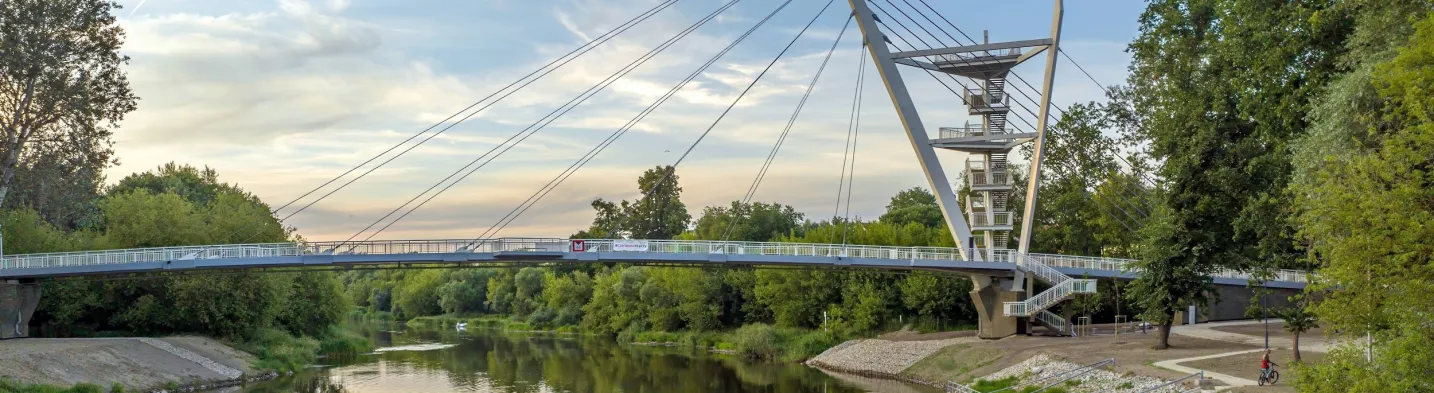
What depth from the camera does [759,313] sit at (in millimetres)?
76875

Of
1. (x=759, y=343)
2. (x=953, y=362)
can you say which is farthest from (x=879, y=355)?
(x=759, y=343)

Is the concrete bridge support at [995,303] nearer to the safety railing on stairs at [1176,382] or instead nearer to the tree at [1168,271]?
the tree at [1168,271]

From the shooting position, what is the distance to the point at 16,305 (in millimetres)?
51250

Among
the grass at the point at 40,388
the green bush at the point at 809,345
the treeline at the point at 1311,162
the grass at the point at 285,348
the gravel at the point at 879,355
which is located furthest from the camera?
the green bush at the point at 809,345

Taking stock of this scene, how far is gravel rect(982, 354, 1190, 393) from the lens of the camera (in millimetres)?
34219

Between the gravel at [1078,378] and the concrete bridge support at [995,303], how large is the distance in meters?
10.5

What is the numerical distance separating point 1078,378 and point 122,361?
1527 inches

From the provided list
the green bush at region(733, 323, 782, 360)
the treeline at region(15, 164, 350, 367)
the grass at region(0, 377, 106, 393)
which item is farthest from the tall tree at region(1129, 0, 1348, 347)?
the treeline at region(15, 164, 350, 367)

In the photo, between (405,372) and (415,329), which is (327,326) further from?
(415,329)

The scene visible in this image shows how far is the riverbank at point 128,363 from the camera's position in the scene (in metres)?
41.5

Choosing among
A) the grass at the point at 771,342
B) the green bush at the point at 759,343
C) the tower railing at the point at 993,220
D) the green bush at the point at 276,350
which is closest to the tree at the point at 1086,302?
the tower railing at the point at 993,220

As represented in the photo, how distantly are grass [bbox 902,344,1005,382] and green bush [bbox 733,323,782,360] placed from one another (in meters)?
15.3

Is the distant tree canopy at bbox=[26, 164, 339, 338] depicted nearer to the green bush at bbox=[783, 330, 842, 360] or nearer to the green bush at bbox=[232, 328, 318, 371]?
the green bush at bbox=[232, 328, 318, 371]

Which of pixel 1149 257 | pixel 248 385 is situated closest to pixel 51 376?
pixel 248 385
